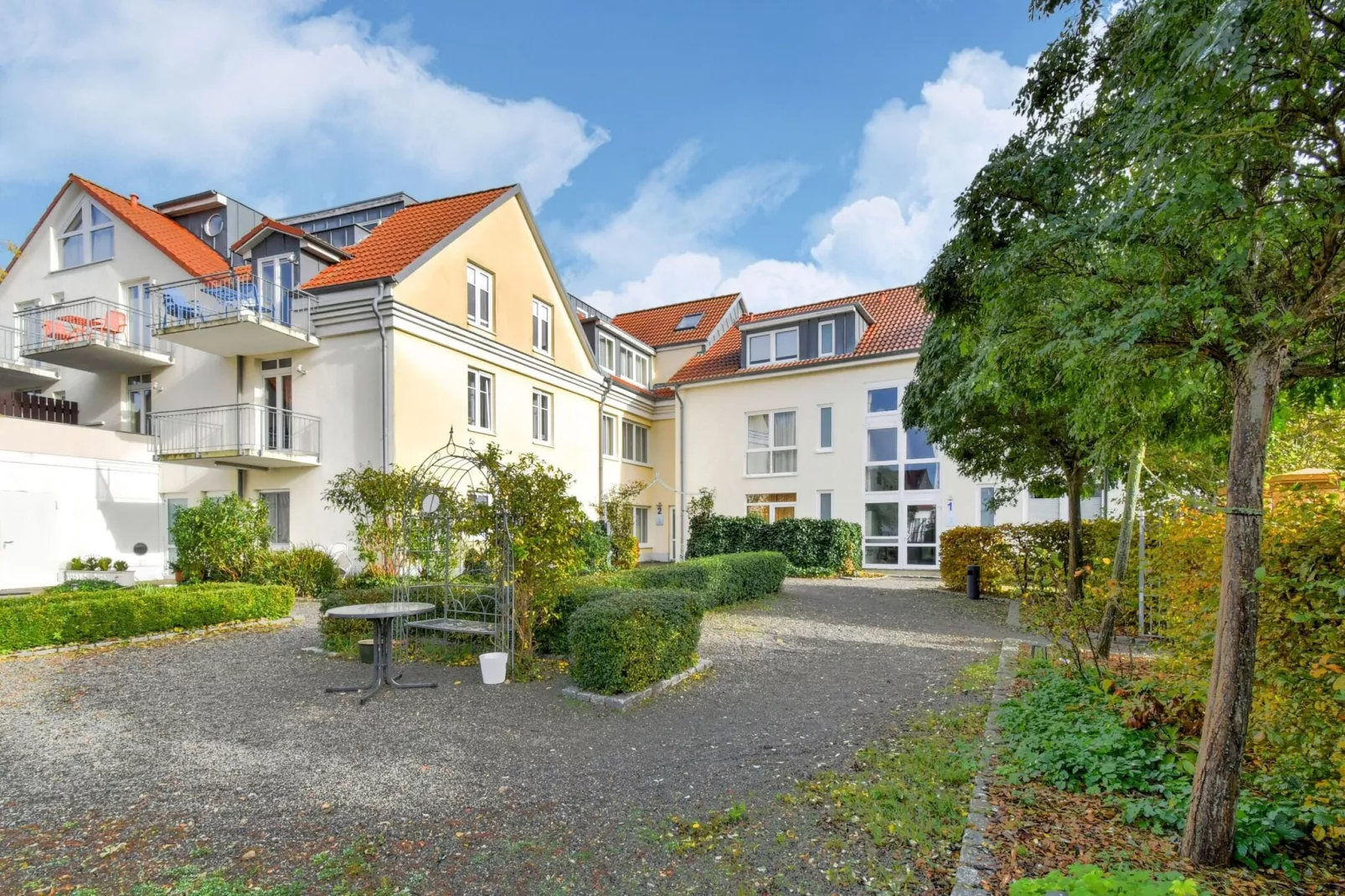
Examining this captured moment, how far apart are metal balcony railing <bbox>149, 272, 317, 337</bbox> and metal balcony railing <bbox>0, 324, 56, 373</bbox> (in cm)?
454

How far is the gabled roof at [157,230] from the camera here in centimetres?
1823

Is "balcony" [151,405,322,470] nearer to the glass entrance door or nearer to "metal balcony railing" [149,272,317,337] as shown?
the glass entrance door

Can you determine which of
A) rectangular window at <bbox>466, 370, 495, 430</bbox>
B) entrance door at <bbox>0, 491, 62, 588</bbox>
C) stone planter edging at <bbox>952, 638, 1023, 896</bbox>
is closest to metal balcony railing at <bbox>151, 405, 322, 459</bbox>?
entrance door at <bbox>0, 491, 62, 588</bbox>

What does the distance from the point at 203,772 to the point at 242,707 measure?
1903mm

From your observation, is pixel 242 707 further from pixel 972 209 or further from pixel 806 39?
pixel 806 39

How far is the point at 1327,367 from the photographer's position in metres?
3.06

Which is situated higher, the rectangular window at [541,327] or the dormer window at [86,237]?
the dormer window at [86,237]

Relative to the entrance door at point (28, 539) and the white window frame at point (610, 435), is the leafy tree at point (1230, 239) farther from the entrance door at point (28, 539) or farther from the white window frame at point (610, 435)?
the white window frame at point (610, 435)

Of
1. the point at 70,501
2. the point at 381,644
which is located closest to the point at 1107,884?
the point at 381,644

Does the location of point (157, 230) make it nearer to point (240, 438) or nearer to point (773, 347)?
point (240, 438)

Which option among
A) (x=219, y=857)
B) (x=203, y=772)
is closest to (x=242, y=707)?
(x=203, y=772)

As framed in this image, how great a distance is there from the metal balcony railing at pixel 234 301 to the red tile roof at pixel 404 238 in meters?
0.61

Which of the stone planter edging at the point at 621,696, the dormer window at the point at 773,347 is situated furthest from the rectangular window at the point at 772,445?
the stone planter edging at the point at 621,696

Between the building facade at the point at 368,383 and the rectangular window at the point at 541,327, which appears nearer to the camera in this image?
the building facade at the point at 368,383
